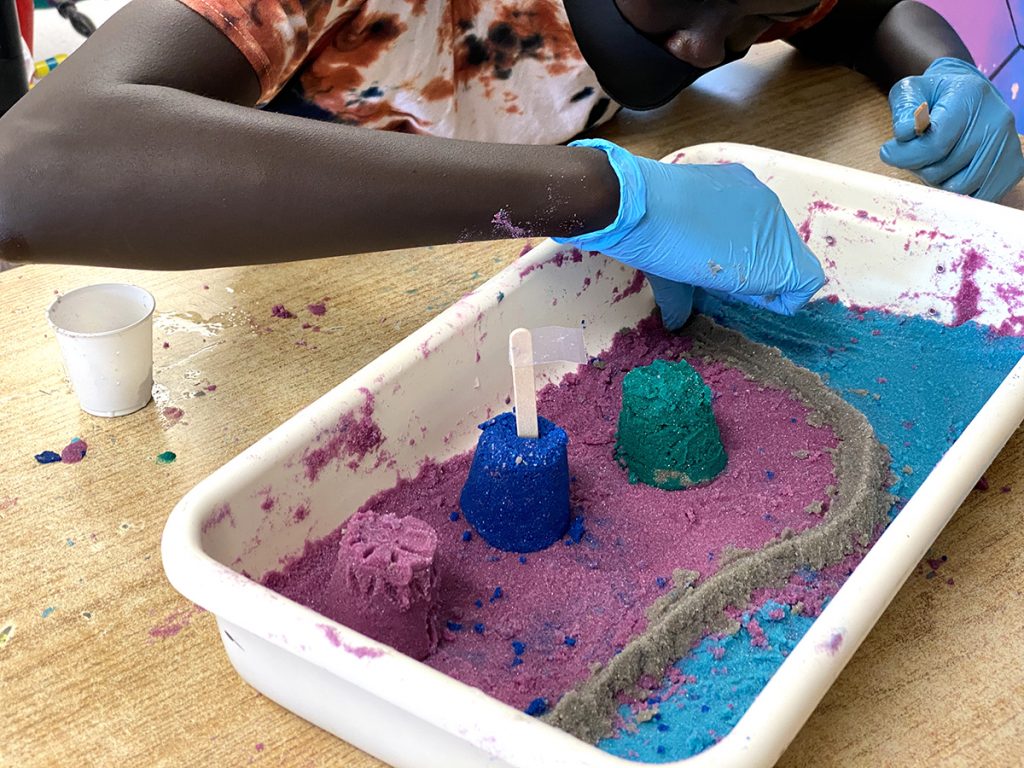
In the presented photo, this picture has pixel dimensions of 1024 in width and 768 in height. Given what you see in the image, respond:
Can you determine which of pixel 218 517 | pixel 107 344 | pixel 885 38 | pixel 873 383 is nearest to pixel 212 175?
pixel 107 344

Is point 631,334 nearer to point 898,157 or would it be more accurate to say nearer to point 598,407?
point 598,407

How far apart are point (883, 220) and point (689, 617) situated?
2.05 feet

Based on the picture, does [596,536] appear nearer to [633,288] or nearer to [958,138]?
[633,288]

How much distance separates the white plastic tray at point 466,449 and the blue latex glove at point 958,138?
0.39ft

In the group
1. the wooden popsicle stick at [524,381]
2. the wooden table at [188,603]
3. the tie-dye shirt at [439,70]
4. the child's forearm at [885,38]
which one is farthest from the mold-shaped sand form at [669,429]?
the child's forearm at [885,38]

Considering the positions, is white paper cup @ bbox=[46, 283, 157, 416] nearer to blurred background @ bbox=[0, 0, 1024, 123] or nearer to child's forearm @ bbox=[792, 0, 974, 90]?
blurred background @ bbox=[0, 0, 1024, 123]

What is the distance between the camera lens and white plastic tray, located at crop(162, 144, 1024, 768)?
672 mm

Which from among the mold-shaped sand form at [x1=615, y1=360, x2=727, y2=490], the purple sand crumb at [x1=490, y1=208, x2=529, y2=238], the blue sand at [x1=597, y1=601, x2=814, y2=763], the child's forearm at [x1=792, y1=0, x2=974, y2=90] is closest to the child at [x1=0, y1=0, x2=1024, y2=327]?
the purple sand crumb at [x1=490, y1=208, x2=529, y2=238]

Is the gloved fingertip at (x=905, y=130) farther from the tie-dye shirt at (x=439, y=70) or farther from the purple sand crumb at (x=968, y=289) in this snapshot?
the tie-dye shirt at (x=439, y=70)

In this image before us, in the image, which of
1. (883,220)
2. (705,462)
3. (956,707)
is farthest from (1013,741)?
(883,220)

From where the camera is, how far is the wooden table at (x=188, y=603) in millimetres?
805

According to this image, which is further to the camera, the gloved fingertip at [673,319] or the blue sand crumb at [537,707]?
the gloved fingertip at [673,319]

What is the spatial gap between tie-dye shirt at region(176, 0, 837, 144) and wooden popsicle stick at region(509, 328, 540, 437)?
421 millimetres

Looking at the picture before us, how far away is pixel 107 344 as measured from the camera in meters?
1.07
